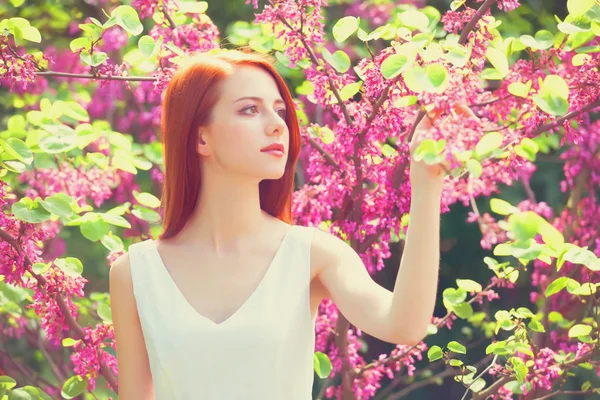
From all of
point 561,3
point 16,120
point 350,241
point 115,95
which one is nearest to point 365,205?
point 350,241

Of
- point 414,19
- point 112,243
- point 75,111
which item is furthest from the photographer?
point 75,111

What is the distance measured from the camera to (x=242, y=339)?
189cm

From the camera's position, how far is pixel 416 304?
171 cm

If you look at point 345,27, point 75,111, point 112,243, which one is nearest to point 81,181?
point 75,111

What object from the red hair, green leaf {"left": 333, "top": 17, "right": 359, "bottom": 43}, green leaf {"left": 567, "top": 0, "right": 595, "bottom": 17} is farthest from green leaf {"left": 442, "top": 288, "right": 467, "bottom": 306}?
green leaf {"left": 567, "top": 0, "right": 595, "bottom": 17}

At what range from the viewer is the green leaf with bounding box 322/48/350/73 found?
2.34 metres

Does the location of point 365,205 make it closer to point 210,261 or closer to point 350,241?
point 350,241

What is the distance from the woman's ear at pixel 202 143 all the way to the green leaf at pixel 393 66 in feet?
1.50

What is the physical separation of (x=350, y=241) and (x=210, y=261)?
0.64 metres

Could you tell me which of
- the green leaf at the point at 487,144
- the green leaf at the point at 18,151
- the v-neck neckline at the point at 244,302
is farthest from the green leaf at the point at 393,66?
the green leaf at the point at 18,151

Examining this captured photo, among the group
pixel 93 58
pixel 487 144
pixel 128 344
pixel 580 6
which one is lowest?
pixel 128 344

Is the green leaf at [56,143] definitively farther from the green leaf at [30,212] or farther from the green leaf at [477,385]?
the green leaf at [477,385]

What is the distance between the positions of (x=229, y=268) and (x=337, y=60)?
2.18 ft

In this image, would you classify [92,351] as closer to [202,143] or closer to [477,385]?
[202,143]
